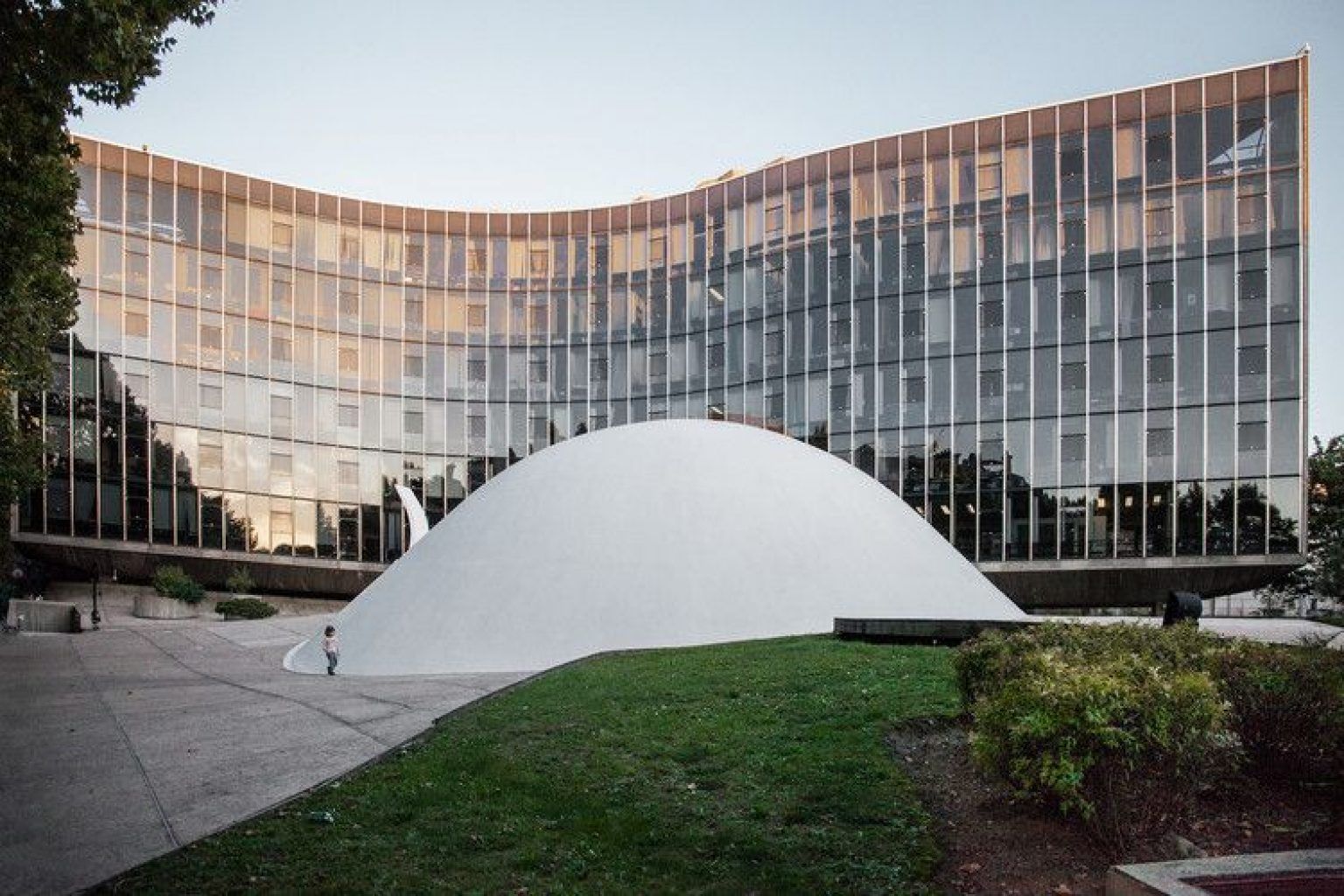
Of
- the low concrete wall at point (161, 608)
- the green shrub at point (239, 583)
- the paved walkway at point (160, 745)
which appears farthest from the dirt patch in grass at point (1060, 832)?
the green shrub at point (239, 583)

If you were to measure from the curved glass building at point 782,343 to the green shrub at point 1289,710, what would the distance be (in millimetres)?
33638

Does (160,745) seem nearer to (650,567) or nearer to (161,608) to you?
(650,567)

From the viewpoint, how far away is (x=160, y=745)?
11.1m

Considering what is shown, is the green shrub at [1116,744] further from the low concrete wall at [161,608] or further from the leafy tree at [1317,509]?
the low concrete wall at [161,608]

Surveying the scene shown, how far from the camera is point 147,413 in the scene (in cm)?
4541

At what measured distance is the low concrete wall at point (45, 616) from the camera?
34.2 metres

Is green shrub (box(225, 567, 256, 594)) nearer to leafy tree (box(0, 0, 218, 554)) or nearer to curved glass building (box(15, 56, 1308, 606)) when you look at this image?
curved glass building (box(15, 56, 1308, 606))

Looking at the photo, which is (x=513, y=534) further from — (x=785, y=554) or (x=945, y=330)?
(x=945, y=330)

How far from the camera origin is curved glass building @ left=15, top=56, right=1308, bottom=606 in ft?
122

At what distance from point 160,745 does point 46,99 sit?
29.0 ft

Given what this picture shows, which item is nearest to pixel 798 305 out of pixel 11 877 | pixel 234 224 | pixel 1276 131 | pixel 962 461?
pixel 962 461

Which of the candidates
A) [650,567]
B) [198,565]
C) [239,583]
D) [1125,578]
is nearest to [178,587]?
[239,583]

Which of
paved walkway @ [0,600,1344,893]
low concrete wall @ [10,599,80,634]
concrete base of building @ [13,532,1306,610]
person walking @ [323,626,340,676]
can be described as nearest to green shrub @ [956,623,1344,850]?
paved walkway @ [0,600,1344,893]

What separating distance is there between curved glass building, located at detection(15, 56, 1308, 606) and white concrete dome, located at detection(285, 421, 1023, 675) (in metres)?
20.2
